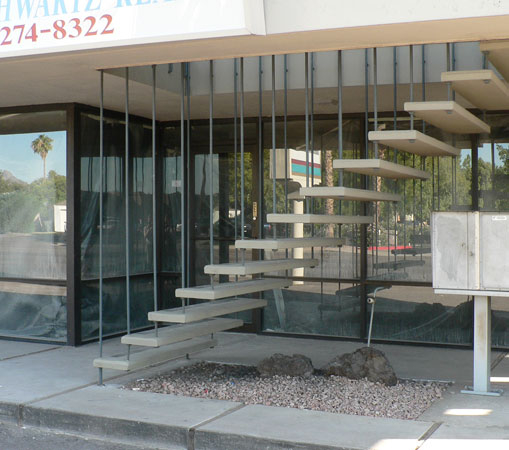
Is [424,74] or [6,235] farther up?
[424,74]

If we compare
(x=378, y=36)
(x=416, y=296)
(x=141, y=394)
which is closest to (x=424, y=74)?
(x=378, y=36)

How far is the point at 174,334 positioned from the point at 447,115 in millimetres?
2883

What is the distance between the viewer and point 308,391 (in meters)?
6.05

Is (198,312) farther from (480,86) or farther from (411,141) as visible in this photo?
(480,86)

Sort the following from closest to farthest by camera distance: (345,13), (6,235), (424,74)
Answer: (345,13)
(424,74)
(6,235)

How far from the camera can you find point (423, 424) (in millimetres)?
5105

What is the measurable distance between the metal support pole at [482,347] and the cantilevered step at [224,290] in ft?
6.13

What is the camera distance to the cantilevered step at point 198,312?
19.4 feet

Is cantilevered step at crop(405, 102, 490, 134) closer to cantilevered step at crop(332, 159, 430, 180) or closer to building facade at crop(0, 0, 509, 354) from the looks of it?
building facade at crop(0, 0, 509, 354)

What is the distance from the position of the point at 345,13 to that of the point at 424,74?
1923 mm

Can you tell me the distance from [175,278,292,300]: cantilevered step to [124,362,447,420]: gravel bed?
2.67 feet

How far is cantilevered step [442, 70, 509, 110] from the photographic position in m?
5.34

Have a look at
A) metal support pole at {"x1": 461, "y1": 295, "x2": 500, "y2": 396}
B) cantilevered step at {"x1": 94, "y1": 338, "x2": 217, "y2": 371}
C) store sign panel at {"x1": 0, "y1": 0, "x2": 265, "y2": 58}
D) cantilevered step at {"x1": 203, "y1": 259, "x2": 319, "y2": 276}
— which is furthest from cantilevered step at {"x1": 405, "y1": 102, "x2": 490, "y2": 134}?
cantilevered step at {"x1": 94, "y1": 338, "x2": 217, "y2": 371}

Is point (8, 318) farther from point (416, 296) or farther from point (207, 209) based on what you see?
point (416, 296)
